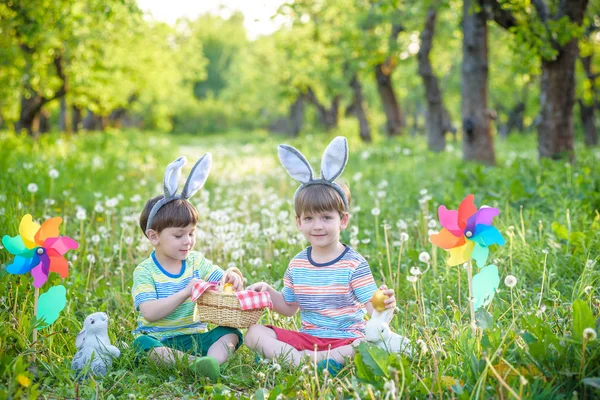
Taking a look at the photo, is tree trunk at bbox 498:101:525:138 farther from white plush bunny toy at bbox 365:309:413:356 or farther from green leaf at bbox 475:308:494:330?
white plush bunny toy at bbox 365:309:413:356

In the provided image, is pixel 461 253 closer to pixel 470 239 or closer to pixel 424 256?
pixel 470 239

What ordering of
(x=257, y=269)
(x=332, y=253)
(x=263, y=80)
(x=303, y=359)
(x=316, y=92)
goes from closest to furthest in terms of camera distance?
(x=303, y=359) → (x=332, y=253) → (x=257, y=269) → (x=316, y=92) → (x=263, y=80)

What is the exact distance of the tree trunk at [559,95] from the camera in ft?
26.7

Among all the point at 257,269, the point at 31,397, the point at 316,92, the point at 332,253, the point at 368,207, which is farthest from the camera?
the point at 316,92

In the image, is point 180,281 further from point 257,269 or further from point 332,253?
point 257,269

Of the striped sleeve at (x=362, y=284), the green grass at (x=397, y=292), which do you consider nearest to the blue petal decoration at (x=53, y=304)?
the green grass at (x=397, y=292)

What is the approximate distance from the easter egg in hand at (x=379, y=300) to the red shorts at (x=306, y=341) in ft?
1.47

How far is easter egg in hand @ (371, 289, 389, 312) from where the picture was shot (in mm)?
2709

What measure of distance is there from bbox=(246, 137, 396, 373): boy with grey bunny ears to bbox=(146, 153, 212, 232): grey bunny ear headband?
48 centimetres

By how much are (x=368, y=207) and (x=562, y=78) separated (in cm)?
387

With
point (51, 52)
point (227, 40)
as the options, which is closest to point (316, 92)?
point (51, 52)

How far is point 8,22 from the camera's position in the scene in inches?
312

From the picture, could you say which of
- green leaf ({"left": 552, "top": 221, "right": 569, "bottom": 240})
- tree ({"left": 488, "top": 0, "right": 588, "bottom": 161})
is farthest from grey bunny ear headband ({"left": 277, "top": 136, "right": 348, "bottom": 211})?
tree ({"left": 488, "top": 0, "right": 588, "bottom": 161})

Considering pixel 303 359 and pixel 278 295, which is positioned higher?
pixel 278 295
